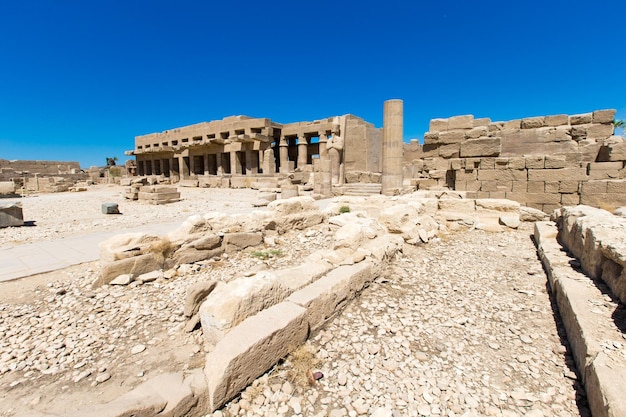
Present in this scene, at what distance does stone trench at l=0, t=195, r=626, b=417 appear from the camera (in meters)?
2.05

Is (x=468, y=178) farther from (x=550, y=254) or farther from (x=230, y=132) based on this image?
(x=230, y=132)

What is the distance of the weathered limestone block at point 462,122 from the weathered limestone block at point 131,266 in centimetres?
938

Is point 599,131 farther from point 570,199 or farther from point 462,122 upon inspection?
point 462,122

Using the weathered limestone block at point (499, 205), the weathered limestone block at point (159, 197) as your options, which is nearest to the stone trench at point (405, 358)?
the weathered limestone block at point (499, 205)

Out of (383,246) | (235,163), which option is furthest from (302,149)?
(383,246)

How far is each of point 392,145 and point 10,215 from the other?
12.0 m

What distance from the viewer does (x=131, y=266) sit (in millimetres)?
4129

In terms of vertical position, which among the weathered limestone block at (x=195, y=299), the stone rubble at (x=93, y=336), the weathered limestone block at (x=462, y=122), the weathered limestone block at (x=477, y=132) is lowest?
the stone rubble at (x=93, y=336)

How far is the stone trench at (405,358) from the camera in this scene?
2.05m

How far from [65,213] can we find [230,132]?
1775 cm

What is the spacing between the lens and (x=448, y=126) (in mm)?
10062

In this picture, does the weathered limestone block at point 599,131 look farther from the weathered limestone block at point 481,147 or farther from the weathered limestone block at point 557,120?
the weathered limestone block at point 481,147

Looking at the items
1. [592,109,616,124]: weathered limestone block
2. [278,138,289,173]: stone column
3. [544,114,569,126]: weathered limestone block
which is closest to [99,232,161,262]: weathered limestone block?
[544,114,569,126]: weathered limestone block

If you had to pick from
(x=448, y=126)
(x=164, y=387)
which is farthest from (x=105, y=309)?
(x=448, y=126)
